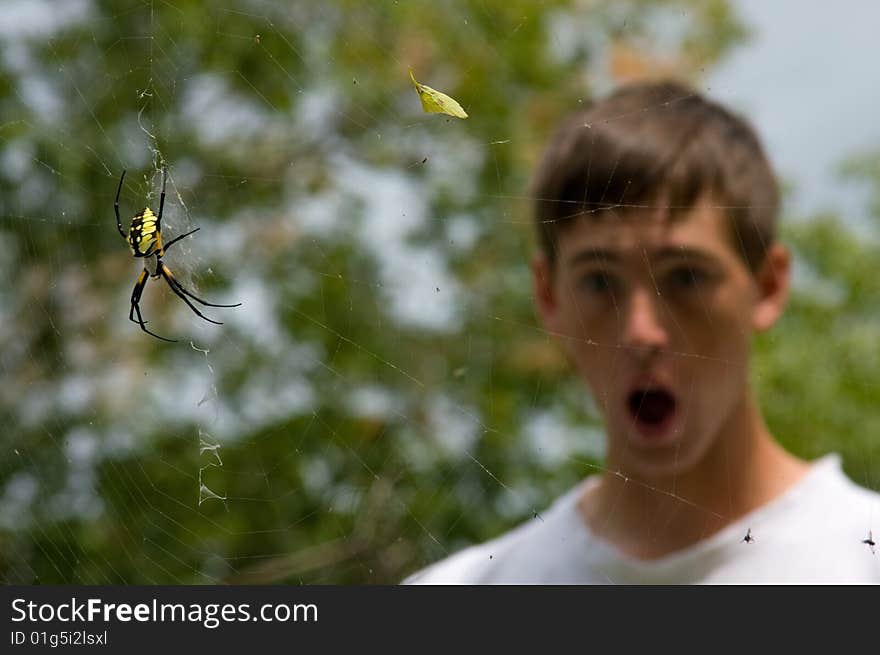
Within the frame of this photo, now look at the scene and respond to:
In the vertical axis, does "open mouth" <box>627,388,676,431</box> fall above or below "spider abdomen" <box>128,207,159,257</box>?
below

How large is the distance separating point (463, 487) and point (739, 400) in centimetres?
193

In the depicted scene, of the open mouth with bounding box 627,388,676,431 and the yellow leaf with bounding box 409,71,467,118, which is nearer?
the yellow leaf with bounding box 409,71,467,118

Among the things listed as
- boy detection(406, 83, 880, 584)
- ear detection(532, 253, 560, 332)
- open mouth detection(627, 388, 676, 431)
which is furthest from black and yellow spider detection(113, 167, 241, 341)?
open mouth detection(627, 388, 676, 431)

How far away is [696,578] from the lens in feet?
5.45

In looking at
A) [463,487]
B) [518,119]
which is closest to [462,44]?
[518,119]

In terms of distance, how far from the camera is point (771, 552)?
1.63 m

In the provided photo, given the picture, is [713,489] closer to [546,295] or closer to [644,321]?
[644,321]

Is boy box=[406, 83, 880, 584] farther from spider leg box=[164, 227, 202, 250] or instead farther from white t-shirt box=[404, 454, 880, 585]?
spider leg box=[164, 227, 202, 250]

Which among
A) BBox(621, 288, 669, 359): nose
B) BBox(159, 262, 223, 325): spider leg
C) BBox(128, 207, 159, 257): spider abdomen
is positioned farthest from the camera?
BBox(159, 262, 223, 325): spider leg

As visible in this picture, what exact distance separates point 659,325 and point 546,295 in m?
0.29

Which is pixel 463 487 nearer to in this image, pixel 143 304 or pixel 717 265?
pixel 143 304

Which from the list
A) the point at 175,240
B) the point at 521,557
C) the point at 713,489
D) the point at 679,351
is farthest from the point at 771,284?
the point at 175,240

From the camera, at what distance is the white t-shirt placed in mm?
1573

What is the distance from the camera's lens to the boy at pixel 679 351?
1583 millimetres
